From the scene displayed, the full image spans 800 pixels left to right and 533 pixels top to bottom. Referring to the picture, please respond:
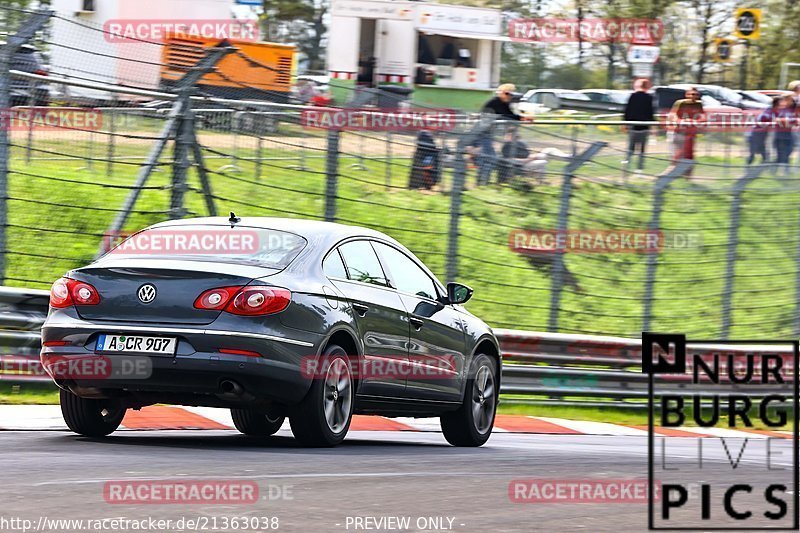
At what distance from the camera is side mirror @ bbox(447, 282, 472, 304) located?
10555 millimetres

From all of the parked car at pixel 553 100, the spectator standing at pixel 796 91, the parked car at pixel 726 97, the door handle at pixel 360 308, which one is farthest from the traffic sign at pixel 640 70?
the door handle at pixel 360 308

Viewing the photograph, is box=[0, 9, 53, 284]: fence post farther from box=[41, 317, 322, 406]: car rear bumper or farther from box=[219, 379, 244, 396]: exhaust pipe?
box=[219, 379, 244, 396]: exhaust pipe

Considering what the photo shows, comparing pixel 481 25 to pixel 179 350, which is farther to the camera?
pixel 481 25

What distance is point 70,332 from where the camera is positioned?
28.5 ft

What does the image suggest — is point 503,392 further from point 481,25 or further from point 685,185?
point 481,25

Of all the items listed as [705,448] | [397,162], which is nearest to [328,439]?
[705,448]

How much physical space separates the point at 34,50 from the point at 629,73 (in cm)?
4471

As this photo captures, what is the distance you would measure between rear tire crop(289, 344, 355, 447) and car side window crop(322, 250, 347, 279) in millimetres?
460

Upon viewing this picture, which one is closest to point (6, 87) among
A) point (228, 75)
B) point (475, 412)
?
point (228, 75)

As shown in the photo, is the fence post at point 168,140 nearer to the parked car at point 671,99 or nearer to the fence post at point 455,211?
the fence post at point 455,211

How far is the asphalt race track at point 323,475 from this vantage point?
20.3 ft

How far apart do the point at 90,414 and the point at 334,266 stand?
1.75 m

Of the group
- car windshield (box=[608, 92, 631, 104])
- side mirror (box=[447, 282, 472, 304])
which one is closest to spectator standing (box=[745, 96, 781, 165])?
side mirror (box=[447, 282, 472, 304])

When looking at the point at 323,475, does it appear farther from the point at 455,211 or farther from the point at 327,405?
the point at 455,211
